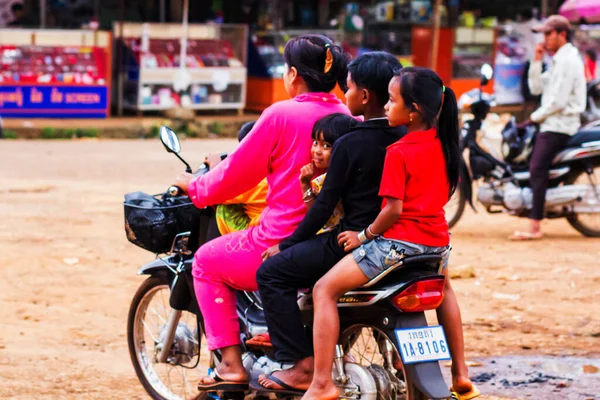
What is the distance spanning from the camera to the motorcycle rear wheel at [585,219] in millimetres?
8820

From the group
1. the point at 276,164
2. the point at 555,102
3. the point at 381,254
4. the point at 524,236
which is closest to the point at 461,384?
the point at 381,254

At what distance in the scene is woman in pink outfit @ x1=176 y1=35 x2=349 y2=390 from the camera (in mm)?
3957

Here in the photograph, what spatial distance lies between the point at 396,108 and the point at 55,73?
46.0ft

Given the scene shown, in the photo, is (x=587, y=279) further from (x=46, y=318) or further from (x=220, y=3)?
(x=220, y=3)

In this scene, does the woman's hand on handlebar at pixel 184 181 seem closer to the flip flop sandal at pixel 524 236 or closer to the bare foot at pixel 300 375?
the bare foot at pixel 300 375

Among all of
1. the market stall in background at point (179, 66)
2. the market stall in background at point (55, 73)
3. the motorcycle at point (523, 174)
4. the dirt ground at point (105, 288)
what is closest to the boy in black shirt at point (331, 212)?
the dirt ground at point (105, 288)

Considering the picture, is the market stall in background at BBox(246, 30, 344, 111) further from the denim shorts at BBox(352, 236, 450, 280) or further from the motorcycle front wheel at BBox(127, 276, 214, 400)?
the denim shorts at BBox(352, 236, 450, 280)

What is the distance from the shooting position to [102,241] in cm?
854

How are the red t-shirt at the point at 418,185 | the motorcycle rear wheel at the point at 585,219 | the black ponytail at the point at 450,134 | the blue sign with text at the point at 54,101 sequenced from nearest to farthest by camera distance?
1. the red t-shirt at the point at 418,185
2. the black ponytail at the point at 450,134
3. the motorcycle rear wheel at the point at 585,219
4. the blue sign with text at the point at 54,101

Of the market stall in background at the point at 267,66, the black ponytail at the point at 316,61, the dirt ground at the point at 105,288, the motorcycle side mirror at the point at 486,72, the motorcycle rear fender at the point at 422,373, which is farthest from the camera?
the market stall in background at the point at 267,66

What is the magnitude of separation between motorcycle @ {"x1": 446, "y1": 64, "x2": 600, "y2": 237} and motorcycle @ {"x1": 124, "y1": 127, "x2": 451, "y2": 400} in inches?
169

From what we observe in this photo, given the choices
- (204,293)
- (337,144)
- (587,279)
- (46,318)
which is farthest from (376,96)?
(587,279)

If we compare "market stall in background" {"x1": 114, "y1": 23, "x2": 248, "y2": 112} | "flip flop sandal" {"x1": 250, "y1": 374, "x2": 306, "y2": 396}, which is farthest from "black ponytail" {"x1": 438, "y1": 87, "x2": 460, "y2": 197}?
"market stall in background" {"x1": 114, "y1": 23, "x2": 248, "y2": 112}

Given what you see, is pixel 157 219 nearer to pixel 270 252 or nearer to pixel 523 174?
pixel 270 252
